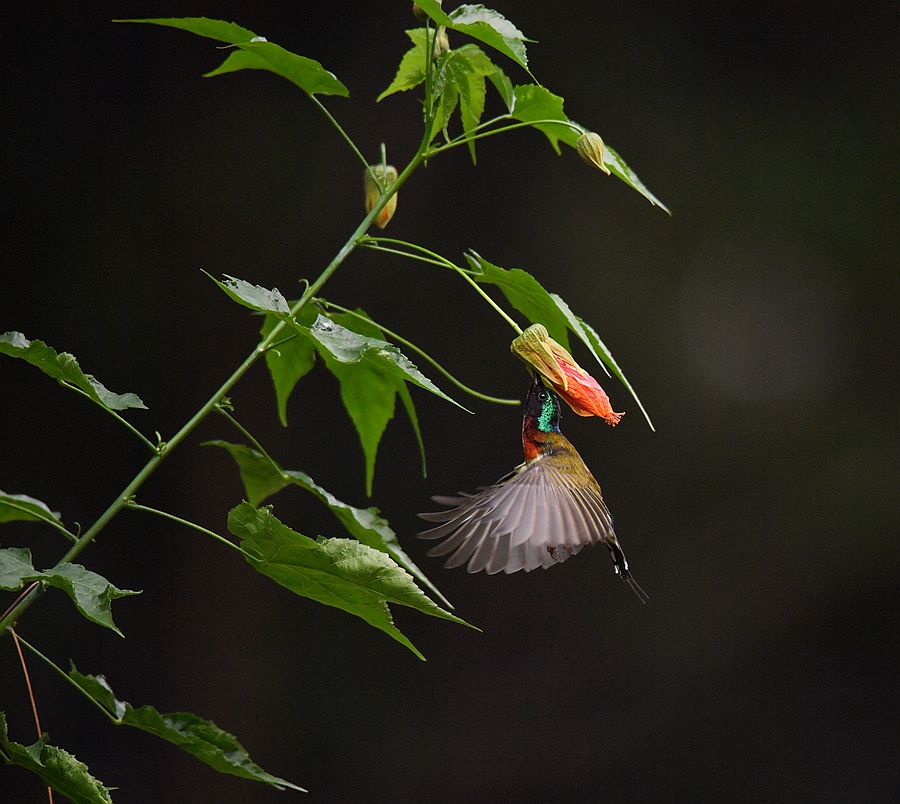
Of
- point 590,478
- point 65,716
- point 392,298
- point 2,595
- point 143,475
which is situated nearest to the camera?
point 143,475

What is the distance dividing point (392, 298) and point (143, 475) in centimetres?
147

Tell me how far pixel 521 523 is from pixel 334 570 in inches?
6.3

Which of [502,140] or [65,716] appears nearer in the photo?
[65,716]

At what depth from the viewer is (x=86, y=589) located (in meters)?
0.47

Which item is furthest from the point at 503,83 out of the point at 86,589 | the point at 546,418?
the point at 86,589

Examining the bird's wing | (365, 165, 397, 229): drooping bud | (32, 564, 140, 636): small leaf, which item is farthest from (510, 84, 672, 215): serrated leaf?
(32, 564, 140, 636): small leaf

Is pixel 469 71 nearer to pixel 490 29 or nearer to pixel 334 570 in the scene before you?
pixel 490 29

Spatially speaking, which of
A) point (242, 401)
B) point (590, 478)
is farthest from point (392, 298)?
point (590, 478)

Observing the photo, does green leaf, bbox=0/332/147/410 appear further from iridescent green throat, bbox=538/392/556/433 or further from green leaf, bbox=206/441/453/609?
iridescent green throat, bbox=538/392/556/433

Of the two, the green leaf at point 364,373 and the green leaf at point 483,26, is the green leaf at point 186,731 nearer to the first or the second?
the green leaf at point 364,373

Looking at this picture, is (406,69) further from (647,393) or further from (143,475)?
(647,393)

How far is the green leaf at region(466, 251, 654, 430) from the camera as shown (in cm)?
55

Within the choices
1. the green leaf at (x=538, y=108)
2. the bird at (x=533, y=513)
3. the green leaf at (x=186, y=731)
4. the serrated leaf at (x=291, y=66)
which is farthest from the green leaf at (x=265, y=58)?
the green leaf at (x=186, y=731)

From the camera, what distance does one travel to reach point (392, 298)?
200 centimetres
